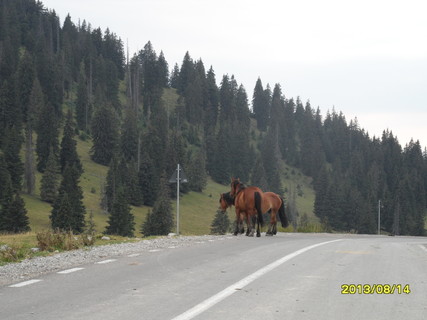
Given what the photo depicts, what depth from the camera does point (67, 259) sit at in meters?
11.2

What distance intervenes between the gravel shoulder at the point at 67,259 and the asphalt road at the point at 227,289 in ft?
1.75

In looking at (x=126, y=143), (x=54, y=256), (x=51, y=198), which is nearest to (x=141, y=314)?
(x=54, y=256)

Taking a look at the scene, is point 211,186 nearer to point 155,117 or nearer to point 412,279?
point 155,117

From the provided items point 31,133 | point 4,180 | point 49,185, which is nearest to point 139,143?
point 31,133

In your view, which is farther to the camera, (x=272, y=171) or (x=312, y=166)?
(x=312, y=166)

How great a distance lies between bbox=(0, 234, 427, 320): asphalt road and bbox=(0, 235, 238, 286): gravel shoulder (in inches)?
21.1

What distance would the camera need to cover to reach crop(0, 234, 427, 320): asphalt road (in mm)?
6141

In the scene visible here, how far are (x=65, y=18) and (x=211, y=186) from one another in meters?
94.5

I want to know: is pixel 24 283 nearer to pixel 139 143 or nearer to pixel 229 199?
pixel 229 199

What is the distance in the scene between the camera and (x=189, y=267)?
384 inches

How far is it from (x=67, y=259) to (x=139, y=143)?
113281 mm

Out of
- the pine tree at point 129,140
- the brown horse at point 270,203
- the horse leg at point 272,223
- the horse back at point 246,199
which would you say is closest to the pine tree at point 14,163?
the pine tree at point 129,140

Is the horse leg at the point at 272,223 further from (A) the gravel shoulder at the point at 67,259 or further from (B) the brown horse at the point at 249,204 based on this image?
(A) the gravel shoulder at the point at 67,259

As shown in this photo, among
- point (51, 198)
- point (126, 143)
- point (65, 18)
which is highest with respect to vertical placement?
point (65, 18)
